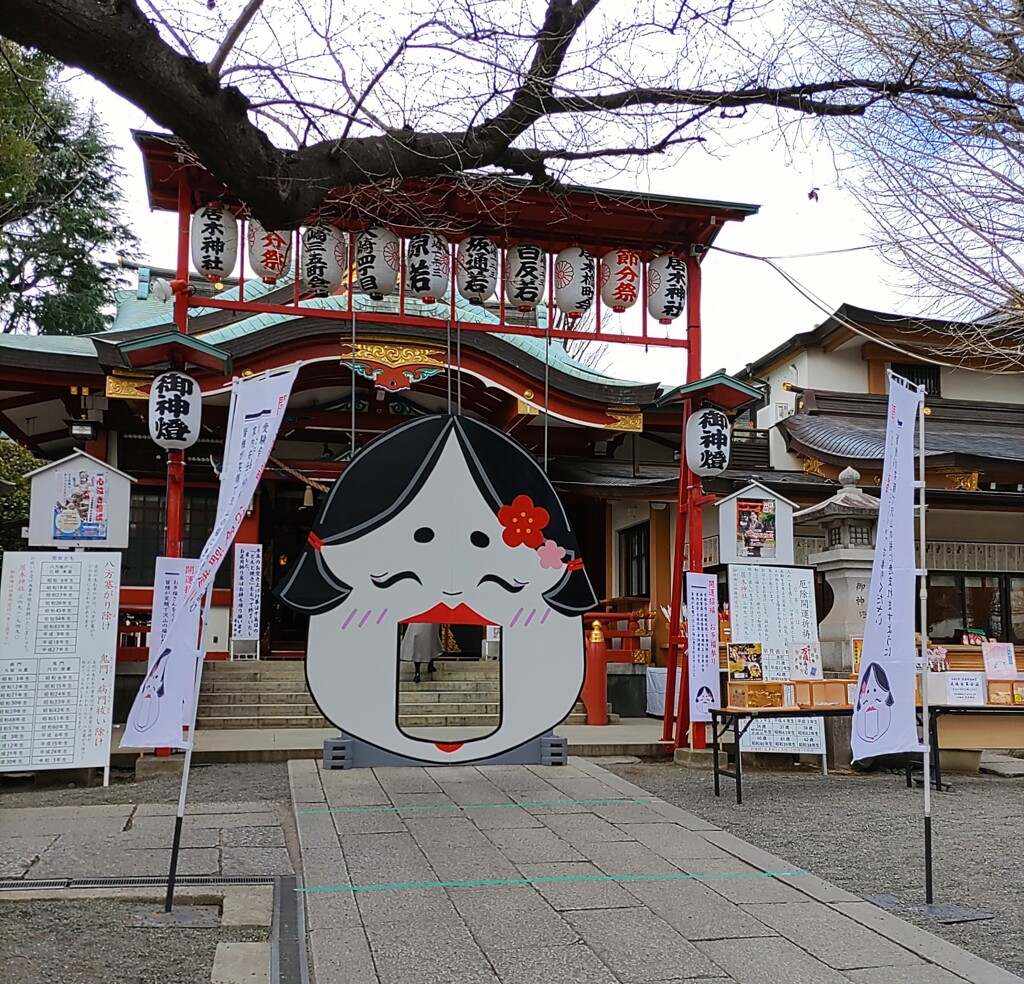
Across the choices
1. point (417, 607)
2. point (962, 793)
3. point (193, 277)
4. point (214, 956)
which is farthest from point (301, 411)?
point (214, 956)

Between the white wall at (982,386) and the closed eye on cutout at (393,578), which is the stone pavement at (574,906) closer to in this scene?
the closed eye on cutout at (393,578)

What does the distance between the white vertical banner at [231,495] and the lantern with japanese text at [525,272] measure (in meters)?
5.06

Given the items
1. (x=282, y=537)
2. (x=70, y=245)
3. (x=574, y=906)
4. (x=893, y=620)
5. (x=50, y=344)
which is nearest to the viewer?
(x=574, y=906)

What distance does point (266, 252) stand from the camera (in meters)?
9.76

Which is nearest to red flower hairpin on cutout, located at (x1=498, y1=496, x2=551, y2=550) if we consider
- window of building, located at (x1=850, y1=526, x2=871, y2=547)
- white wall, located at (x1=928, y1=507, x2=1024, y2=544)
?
window of building, located at (x1=850, y1=526, x2=871, y2=547)

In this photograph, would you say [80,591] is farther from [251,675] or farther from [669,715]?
[669,715]

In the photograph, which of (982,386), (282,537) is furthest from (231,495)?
Result: (982,386)

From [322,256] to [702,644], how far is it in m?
5.33

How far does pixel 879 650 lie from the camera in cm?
562

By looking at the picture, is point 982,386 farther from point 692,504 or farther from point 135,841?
point 135,841

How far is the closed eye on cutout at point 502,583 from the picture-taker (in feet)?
26.5

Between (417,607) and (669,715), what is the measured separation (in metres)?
3.91

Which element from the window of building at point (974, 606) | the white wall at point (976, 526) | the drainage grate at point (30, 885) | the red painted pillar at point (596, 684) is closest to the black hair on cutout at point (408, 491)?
the drainage grate at point (30, 885)

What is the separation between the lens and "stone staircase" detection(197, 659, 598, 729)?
12.3 m
